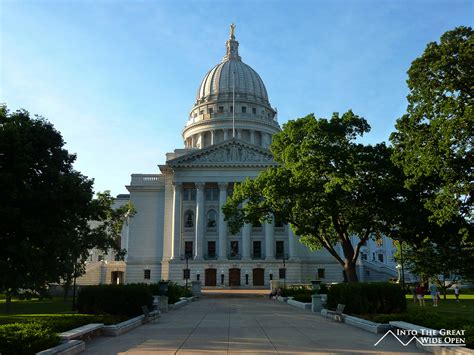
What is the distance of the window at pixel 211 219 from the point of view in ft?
235

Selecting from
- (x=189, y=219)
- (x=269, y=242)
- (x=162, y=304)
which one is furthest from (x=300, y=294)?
(x=189, y=219)

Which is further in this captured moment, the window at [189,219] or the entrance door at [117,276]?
the entrance door at [117,276]

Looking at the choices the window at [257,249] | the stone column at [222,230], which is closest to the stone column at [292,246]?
the window at [257,249]

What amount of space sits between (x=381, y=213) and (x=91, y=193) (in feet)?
64.9

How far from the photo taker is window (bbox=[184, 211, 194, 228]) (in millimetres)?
71812

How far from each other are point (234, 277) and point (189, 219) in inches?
465

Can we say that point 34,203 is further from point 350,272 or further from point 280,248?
point 280,248

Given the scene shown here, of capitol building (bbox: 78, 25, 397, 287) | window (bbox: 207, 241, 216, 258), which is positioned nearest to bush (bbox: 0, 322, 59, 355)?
capitol building (bbox: 78, 25, 397, 287)

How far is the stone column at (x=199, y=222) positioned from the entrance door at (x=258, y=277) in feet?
27.9

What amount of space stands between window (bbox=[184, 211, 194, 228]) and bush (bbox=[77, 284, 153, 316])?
50141 mm

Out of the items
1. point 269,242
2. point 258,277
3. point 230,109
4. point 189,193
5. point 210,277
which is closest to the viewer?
point 210,277

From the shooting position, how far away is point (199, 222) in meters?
69.3

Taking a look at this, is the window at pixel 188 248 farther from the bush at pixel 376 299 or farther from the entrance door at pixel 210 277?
the bush at pixel 376 299

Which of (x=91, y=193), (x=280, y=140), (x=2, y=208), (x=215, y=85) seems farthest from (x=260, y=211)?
(x=215, y=85)
